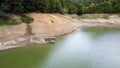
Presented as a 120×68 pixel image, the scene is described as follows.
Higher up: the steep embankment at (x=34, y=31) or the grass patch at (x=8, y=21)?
the grass patch at (x=8, y=21)

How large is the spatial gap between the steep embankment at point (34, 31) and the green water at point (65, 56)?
5.14 feet

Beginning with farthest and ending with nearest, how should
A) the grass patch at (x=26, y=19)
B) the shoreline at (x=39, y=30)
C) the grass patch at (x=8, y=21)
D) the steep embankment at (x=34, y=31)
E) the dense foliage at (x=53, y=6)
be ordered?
the grass patch at (x=26, y=19)
the dense foliage at (x=53, y=6)
the grass patch at (x=8, y=21)
the shoreline at (x=39, y=30)
the steep embankment at (x=34, y=31)

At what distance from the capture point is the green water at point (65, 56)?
19.2 m

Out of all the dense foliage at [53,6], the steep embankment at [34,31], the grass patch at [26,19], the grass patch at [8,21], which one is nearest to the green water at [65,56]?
the steep embankment at [34,31]

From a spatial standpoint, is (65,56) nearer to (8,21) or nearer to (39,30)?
(39,30)

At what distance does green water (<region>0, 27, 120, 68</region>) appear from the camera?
19.2 meters

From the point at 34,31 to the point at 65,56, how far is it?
32.6 feet

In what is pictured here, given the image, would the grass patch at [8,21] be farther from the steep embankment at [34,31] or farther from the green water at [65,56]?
the green water at [65,56]

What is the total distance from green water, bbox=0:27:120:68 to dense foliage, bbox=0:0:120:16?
8351 mm

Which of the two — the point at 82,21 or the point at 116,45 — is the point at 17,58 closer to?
the point at 116,45

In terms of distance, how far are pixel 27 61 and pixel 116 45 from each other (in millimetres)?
11610

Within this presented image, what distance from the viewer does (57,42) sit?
2930 centimetres

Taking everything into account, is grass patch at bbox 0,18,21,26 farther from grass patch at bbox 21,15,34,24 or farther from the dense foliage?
grass patch at bbox 21,15,34,24

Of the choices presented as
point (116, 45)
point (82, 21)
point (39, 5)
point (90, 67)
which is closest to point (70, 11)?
point (82, 21)
